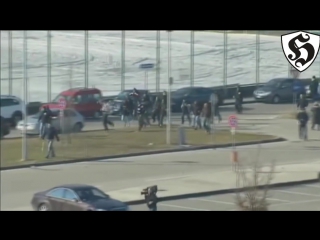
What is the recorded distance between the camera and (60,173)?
9.48 metres

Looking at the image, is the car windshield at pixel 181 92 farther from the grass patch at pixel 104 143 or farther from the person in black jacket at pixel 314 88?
the person in black jacket at pixel 314 88

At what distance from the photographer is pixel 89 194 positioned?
30.0 ft

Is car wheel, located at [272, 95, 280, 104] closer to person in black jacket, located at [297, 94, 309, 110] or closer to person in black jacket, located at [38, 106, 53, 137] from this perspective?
person in black jacket, located at [297, 94, 309, 110]

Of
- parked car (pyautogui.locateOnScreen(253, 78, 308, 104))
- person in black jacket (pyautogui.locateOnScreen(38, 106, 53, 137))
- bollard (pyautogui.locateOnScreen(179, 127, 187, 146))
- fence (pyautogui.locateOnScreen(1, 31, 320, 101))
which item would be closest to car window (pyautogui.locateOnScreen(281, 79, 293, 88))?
parked car (pyautogui.locateOnScreen(253, 78, 308, 104))

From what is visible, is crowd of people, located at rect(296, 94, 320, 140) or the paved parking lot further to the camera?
crowd of people, located at rect(296, 94, 320, 140)

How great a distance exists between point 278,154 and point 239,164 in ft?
2.81

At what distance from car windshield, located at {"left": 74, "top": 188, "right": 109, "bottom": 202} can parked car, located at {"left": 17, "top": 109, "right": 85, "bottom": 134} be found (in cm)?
88

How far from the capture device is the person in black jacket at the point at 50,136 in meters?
9.45

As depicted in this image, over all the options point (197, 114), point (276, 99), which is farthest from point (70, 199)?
point (276, 99)

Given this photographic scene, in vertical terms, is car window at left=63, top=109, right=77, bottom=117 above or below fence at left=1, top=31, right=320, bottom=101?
below

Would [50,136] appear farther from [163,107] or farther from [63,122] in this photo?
[163,107]

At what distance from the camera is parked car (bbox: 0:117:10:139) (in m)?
9.20

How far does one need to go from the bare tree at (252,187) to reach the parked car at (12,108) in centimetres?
294
